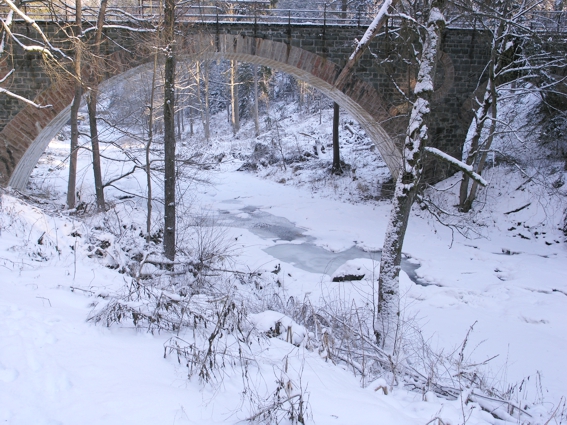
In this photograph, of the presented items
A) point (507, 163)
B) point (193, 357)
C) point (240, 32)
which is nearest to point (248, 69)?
point (240, 32)

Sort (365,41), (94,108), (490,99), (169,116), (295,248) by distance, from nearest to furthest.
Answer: (365,41)
(169,116)
(295,248)
(94,108)
(490,99)

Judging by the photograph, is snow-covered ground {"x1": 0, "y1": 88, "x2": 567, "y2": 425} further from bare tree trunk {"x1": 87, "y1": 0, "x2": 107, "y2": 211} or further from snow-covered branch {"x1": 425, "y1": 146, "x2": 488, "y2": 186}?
snow-covered branch {"x1": 425, "y1": 146, "x2": 488, "y2": 186}

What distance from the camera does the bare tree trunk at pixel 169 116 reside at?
630 cm

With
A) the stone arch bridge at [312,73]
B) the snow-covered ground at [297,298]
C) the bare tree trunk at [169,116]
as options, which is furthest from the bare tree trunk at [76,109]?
the bare tree trunk at [169,116]

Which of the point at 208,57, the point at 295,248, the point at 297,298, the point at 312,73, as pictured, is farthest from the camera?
the point at 312,73

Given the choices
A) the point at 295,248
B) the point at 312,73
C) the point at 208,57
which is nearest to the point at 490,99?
the point at 312,73

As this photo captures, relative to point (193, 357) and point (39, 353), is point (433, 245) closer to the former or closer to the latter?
point (193, 357)

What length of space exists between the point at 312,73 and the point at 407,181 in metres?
8.44

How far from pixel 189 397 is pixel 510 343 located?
14.9 ft

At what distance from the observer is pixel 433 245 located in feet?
31.9

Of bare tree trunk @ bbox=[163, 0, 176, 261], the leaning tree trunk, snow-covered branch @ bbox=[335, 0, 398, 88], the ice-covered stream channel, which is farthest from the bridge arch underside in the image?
snow-covered branch @ bbox=[335, 0, 398, 88]

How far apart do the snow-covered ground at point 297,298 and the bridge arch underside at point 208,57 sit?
145cm

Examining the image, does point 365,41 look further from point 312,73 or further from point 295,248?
point 312,73

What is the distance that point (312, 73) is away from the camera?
11.8 metres
